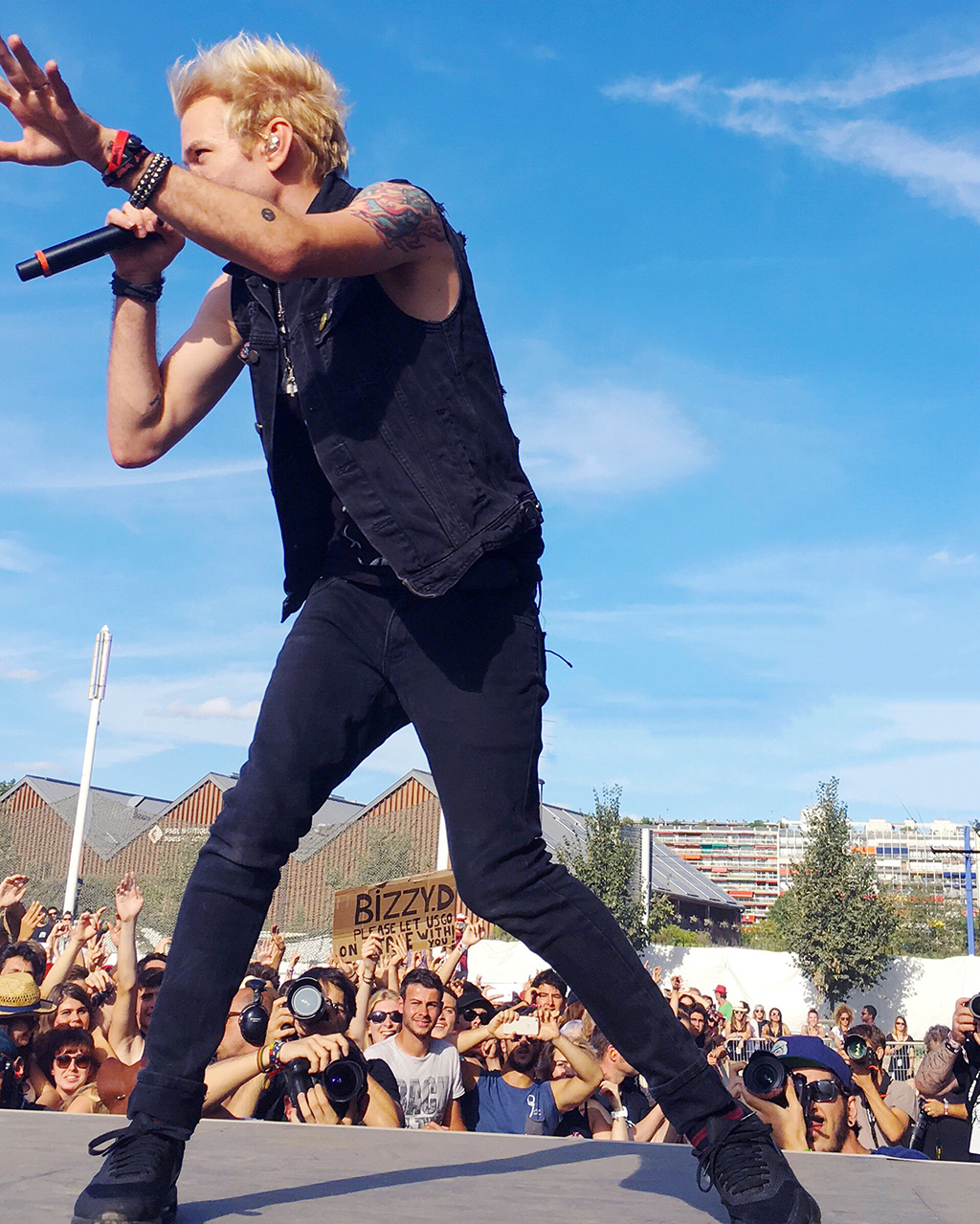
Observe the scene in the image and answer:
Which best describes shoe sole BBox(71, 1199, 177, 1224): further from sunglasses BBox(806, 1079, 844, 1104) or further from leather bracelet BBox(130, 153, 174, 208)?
sunglasses BBox(806, 1079, 844, 1104)

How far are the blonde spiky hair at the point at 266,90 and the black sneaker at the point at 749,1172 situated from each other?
1885 millimetres

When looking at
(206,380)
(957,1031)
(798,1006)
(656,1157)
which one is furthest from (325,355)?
(798,1006)

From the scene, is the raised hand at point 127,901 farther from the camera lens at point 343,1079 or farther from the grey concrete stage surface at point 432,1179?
the grey concrete stage surface at point 432,1179

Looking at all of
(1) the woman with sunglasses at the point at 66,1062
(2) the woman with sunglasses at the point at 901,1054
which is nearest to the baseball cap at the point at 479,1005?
(1) the woman with sunglasses at the point at 66,1062

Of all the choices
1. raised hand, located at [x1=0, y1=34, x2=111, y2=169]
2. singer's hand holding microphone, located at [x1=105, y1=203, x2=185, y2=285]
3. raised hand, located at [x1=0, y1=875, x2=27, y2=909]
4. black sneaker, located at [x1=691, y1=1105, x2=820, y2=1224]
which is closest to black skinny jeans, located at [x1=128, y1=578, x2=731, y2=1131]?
black sneaker, located at [x1=691, y1=1105, x2=820, y2=1224]

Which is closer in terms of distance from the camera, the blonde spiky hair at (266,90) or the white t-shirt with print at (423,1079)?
the blonde spiky hair at (266,90)

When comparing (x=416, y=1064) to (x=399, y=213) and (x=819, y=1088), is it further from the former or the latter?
(x=399, y=213)

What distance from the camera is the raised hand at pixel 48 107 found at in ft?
5.64

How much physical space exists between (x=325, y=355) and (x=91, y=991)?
5.12 meters

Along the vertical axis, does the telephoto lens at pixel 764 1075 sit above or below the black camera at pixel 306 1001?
below

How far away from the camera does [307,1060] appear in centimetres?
380

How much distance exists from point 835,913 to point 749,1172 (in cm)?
3145

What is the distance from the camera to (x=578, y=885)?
217 cm

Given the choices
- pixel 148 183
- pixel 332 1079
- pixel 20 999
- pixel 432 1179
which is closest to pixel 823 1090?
pixel 332 1079
